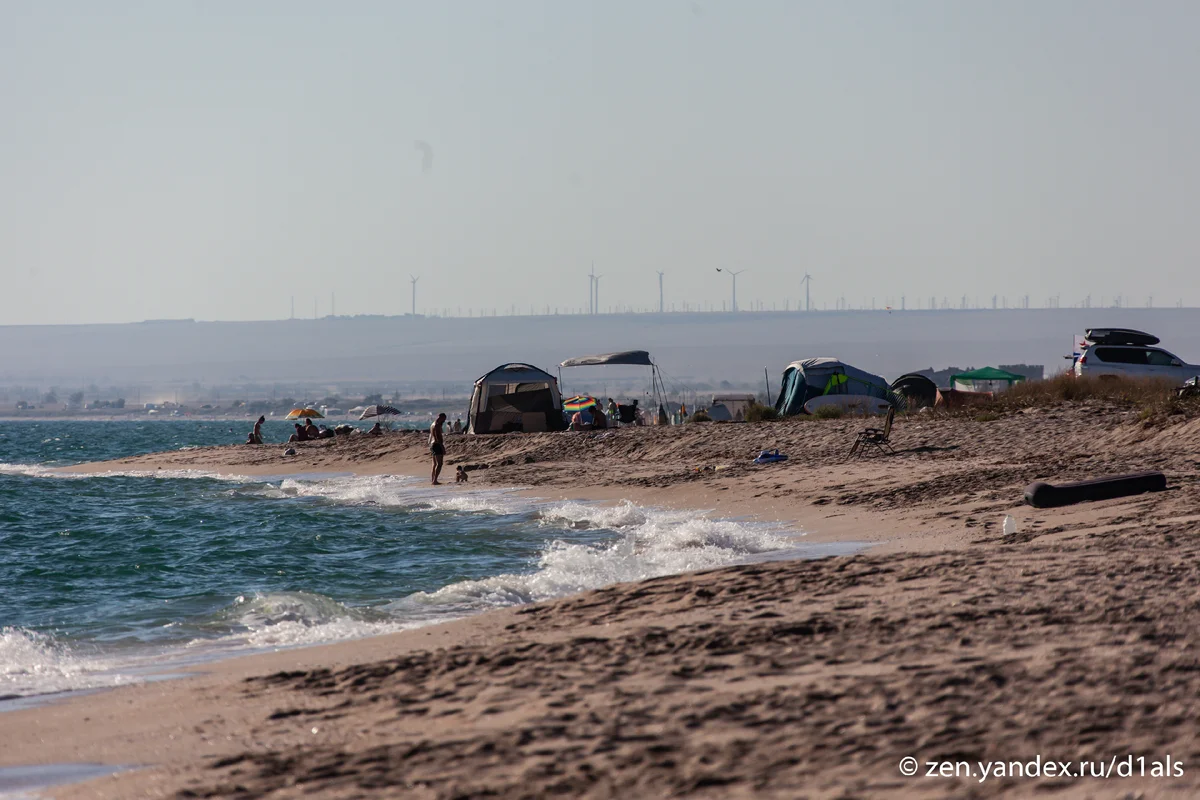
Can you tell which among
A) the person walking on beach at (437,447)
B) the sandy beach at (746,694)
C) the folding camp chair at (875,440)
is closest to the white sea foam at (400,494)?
the person walking on beach at (437,447)

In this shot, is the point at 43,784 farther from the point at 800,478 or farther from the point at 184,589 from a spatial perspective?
the point at 800,478

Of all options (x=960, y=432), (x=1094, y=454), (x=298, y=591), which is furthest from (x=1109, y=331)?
(x=298, y=591)

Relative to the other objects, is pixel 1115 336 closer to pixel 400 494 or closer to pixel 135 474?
pixel 400 494

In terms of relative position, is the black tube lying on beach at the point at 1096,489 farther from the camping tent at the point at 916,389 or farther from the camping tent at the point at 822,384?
the camping tent at the point at 822,384

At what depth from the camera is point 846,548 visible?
43.9ft

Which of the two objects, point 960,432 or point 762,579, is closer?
point 762,579

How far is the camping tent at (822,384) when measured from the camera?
38.5 metres

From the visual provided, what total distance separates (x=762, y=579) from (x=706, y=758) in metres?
4.70

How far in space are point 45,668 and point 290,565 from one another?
723 centimetres

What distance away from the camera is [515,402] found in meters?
39.8

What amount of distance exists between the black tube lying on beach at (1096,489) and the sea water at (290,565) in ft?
8.95

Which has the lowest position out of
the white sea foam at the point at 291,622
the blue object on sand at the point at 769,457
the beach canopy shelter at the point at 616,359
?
the white sea foam at the point at 291,622

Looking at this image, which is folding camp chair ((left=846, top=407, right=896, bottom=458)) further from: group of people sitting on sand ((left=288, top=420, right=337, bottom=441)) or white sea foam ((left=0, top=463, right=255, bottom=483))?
group of people sitting on sand ((left=288, top=420, right=337, bottom=441))

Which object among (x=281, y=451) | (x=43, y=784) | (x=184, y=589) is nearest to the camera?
(x=43, y=784)
